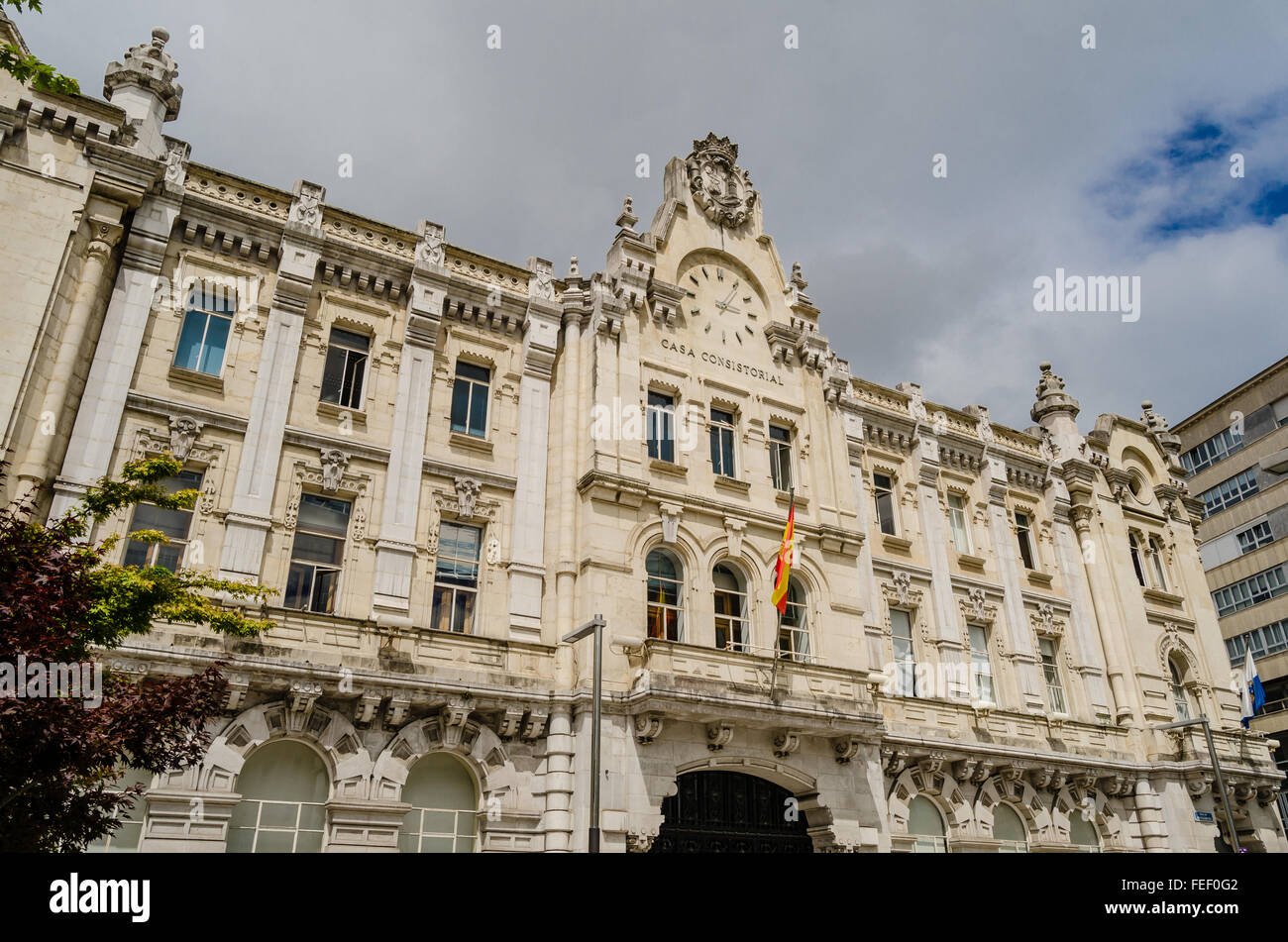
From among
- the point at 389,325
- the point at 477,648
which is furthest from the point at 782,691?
the point at 389,325

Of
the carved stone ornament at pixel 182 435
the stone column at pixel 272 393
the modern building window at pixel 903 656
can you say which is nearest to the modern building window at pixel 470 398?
the stone column at pixel 272 393

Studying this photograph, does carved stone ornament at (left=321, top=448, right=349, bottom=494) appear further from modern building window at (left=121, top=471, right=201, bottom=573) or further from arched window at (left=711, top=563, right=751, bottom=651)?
arched window at (left=711, top=563, right=751, bottom=651)

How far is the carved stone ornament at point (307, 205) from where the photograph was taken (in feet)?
76.2

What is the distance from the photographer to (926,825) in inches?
1021

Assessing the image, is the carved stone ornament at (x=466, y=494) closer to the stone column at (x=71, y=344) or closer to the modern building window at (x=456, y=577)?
the modern building window at (x=456, y=577)

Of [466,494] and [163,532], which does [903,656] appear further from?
[163,532]

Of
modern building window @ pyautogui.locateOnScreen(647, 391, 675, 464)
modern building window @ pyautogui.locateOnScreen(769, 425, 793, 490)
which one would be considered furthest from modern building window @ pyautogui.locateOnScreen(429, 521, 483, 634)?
modern building window @ pyautogui.locateOnScreen(769, 425, 793, 490)

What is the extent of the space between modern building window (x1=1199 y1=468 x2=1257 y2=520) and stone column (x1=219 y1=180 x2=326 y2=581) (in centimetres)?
4958

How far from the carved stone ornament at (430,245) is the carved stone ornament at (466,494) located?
6116 mm

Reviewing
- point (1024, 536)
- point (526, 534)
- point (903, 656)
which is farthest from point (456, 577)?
point (1024, 536)

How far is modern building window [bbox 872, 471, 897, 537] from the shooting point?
3102 centimetres

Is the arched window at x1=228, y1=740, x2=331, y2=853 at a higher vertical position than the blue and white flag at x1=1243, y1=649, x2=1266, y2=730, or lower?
lower

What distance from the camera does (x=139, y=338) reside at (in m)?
20.4

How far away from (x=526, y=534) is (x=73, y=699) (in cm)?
1265
